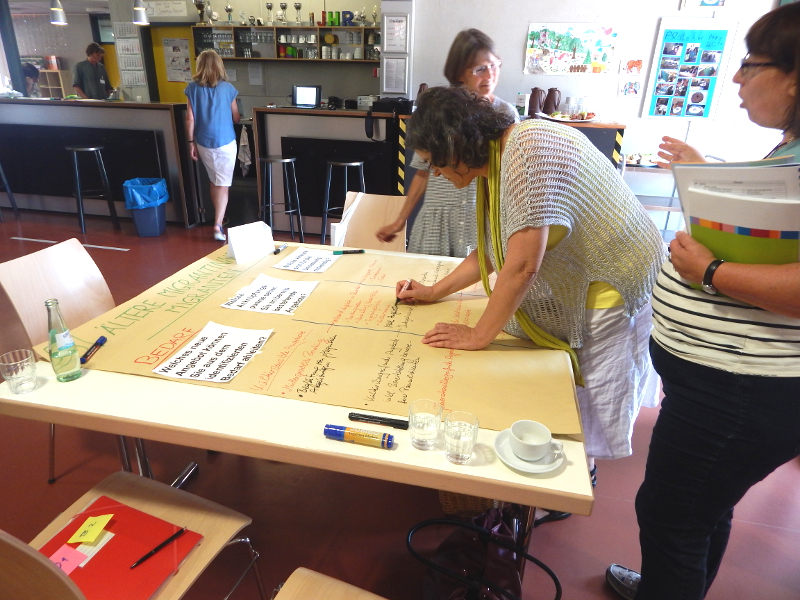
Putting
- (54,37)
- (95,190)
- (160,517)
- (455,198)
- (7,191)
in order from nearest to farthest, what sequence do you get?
(160,517) < (455,198) < (95,190) < (7,191) < (54,37)

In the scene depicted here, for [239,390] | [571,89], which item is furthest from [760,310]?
[571,89]

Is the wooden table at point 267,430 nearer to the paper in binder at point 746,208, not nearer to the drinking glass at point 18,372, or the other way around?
the drinking glass at point 18,372

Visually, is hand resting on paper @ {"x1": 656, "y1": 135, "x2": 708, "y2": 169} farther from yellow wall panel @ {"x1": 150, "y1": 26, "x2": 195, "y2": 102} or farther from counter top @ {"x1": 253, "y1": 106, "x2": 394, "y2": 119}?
yellow wall panel @ {"x1": 150, "y1": 26, "x2": 195, "y2": 102}

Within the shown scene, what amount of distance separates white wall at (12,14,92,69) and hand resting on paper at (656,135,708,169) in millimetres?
10171

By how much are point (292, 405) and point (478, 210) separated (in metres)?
0.70

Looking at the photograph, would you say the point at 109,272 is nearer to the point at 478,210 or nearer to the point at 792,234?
the point at 478,210

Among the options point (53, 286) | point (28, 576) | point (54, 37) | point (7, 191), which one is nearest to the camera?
point (28, 576)

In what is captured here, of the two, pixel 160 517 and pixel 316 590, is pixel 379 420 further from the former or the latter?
pixel 160 517

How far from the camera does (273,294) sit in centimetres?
156

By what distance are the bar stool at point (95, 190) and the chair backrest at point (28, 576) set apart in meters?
4.67

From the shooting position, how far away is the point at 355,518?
173cm

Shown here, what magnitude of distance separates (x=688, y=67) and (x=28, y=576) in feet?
19.2

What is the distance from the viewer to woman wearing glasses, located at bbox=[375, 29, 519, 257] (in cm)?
205

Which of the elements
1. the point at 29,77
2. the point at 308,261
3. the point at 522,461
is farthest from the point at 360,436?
the point at 29,77
